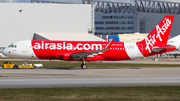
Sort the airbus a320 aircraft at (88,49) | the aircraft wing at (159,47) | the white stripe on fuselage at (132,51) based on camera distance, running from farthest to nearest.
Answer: the white stripe on fuselage at (132,51), the aircraft wing at (159,47), the airbus a320 aircraft at (88,49)

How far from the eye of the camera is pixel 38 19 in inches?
4274

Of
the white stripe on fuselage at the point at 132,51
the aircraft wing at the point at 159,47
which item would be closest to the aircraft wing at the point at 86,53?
the white stripe on fuselage at the point at 132,51

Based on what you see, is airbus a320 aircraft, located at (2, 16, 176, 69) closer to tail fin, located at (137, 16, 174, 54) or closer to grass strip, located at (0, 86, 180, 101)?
tail fin, located at (137, 16, 174, 54)

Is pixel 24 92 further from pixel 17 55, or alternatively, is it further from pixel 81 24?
pixel 81 24

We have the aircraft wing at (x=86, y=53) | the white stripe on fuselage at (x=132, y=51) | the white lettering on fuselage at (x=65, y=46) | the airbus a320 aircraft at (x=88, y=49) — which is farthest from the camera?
the white stripe on fuselage at (x=132, y=51)

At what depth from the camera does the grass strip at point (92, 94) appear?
746 inches

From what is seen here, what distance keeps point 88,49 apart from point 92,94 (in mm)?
26990

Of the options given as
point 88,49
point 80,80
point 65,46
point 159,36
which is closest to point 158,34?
point 159,36

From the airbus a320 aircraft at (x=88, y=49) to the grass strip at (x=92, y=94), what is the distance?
73.5ft

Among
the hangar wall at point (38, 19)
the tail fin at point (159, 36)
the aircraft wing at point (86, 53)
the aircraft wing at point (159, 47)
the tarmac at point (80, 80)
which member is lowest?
the tarmac at point (80, 80)

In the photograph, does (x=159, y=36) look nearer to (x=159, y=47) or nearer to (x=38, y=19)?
(x=159, y=47)

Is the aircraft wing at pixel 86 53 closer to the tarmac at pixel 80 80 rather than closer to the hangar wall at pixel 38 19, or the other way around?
the tarmac at pixel 80 80

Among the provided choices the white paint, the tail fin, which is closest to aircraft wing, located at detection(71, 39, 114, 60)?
the white paint

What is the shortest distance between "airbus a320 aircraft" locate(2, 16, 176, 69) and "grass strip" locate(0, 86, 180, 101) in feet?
73.5
